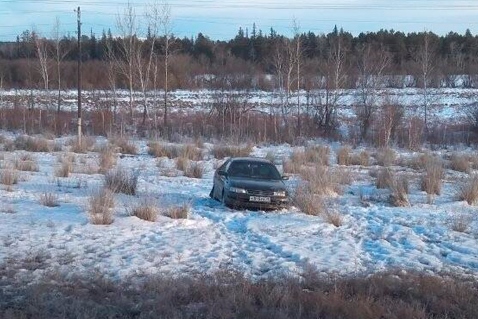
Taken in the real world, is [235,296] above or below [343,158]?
above

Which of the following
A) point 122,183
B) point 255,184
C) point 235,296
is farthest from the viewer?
point 122,183

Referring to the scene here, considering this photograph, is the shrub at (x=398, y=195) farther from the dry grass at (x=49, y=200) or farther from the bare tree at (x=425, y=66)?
the bare tree at (x=425, y=66)

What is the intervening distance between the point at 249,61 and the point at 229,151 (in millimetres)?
41976

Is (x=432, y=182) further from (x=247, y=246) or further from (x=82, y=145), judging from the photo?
(x=82, y=145)

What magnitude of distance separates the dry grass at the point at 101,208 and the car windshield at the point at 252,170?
3990 mm

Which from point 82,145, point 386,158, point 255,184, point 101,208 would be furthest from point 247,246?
point 82,145

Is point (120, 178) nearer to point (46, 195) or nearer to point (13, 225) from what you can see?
point (46, 195)

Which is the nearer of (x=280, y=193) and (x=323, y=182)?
(x=280, y=193)

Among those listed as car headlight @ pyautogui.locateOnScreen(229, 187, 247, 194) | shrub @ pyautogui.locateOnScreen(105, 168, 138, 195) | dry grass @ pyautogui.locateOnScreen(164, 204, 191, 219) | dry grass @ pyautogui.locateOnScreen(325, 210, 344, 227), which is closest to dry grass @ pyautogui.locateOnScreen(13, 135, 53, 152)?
shrub @ pyautogui.locateOnScreen(105, 168, 138, 195)

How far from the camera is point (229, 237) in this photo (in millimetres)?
13438

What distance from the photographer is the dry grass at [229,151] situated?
30.1m

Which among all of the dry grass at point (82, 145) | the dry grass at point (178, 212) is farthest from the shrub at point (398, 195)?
the dry grass at point (82, 145)

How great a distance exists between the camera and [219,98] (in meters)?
46.4

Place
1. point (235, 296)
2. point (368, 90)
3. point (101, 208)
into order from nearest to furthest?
1. point (235, 296)
2. point (101, 208)
3. point (368, 90)
